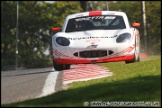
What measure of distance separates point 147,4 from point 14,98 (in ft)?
157

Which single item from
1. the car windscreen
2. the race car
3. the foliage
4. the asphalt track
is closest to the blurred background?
the foliage

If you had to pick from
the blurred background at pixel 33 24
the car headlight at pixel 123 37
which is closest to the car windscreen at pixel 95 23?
the car headlight at pixel 123 37

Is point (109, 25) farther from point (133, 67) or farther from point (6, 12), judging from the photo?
point (6, 12)

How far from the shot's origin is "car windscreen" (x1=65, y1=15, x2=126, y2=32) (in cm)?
1437

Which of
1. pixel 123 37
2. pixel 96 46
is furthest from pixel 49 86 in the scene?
pixel 123 37

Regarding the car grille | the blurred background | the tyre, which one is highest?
the car grille

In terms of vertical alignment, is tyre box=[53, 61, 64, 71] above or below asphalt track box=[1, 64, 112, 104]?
below

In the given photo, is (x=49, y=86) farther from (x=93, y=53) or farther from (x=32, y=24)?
(x=32, y=24)

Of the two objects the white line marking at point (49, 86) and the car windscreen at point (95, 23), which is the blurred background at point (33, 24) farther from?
the white line marking at point (49, 86)

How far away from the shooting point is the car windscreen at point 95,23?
1437 centimetres

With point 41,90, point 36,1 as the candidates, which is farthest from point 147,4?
point 41,90

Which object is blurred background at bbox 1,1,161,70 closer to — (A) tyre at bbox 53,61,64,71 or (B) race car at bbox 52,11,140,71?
(A) tyre at bbox 53,61,64,71

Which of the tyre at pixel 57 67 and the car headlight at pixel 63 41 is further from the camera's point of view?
the tyre at pixel 57 67

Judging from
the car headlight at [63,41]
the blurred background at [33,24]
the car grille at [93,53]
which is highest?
the car headlight at [63,41]
